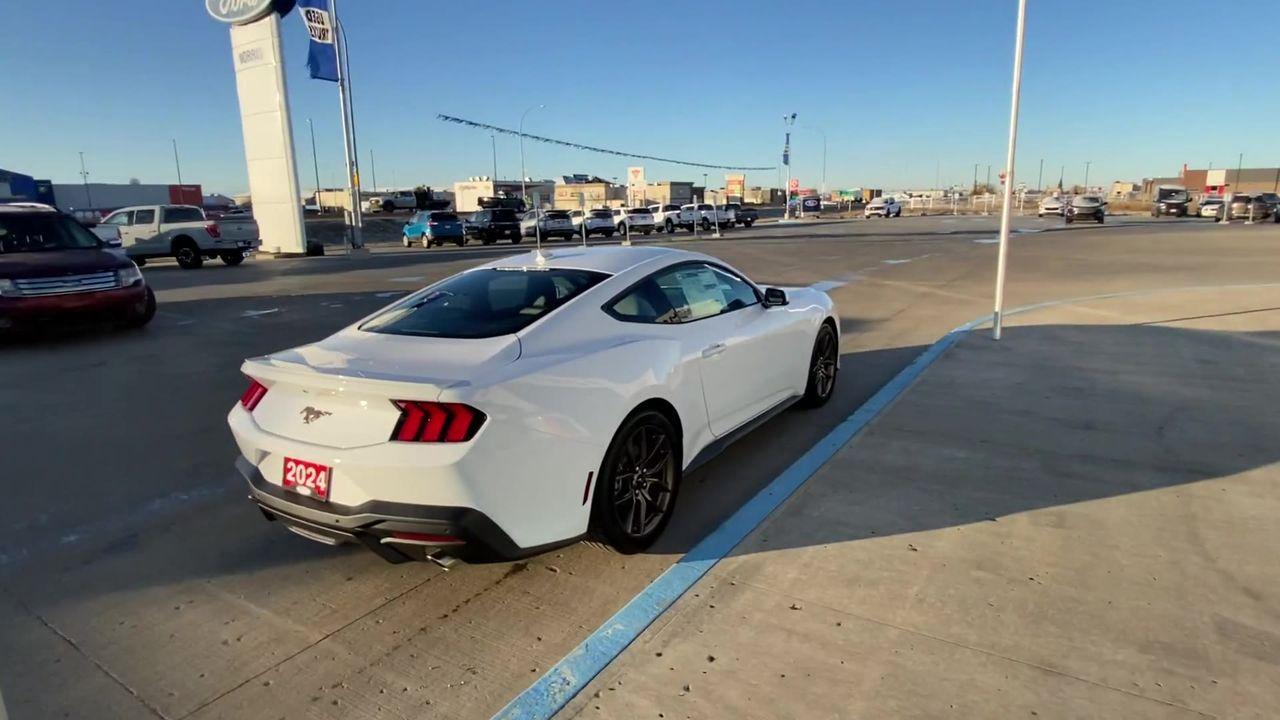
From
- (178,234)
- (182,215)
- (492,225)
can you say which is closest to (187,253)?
(178,234)

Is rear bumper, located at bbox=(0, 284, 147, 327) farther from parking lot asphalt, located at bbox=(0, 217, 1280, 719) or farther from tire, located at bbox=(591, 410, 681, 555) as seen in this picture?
tire, located at bbox=(591, 410, 681, 555)

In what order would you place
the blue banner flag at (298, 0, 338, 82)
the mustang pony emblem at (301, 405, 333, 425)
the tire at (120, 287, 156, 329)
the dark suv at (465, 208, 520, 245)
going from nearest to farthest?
the mustang pony emblem at (301, 405, 333, 425) → the tire at (120, 287, 156, 329) → the blue banner flag at (298, 0, 338, 82) → the dark suv at (465, 208, 520, 245)

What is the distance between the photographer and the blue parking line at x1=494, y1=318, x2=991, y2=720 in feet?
8.30

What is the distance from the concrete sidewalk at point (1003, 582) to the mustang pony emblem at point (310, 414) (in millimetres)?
1521

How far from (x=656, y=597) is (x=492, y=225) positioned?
3292cm

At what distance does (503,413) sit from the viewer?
2.85 metres

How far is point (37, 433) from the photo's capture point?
18.1 feet

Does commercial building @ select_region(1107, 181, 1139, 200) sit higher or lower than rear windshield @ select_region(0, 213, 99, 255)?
higher

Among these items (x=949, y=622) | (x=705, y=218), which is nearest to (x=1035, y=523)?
(x=949, y=622)

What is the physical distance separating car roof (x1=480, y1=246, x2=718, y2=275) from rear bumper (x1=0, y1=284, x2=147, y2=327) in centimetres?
716

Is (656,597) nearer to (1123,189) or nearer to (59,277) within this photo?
(59,277)

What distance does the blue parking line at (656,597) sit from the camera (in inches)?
99.7

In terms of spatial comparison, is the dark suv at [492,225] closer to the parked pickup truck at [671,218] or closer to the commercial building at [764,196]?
the parked pickup truck at [671,218]

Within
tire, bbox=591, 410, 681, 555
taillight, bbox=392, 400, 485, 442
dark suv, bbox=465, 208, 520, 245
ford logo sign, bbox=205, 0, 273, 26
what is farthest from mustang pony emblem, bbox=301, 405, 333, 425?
dark suv, bbox=465, 208, 520, 245
